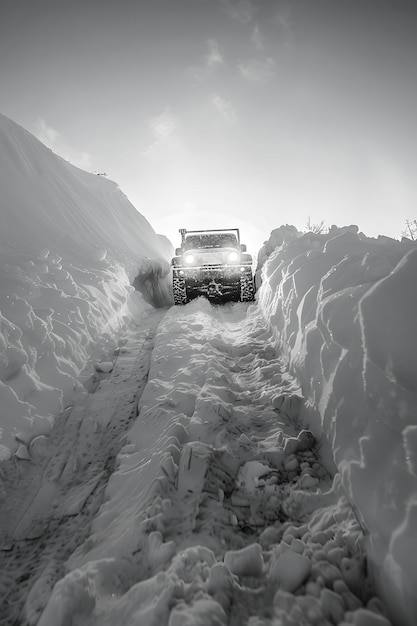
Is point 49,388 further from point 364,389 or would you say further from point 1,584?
point 364,389

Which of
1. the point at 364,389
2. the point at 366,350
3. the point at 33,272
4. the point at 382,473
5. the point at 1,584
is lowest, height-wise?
the point at 1,584

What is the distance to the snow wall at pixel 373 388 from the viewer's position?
129 cm

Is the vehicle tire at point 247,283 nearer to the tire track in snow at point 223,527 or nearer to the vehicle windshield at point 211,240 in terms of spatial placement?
the vehicle windshield at point 211,240

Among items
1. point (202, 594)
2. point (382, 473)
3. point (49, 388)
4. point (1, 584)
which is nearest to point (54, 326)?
point (49, 388)

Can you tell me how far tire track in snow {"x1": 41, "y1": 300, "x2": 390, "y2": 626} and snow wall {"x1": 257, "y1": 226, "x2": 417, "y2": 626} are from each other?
124mm

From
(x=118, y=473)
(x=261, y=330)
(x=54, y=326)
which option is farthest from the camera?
(x=261, y=330)

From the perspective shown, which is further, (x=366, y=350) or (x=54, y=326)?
(x=54, y=326)

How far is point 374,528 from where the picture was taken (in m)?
1.39

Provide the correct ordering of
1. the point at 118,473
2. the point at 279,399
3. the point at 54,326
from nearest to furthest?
the point at 118,473 → the point at 279,399 → the point at 54,326

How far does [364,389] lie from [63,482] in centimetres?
228

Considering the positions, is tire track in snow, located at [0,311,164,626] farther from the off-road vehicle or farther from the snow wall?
the off-road vehicle

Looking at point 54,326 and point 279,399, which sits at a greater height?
point 54,326

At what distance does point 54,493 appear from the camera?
2.11 m

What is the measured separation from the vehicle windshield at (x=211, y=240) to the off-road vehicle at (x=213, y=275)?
88cm
